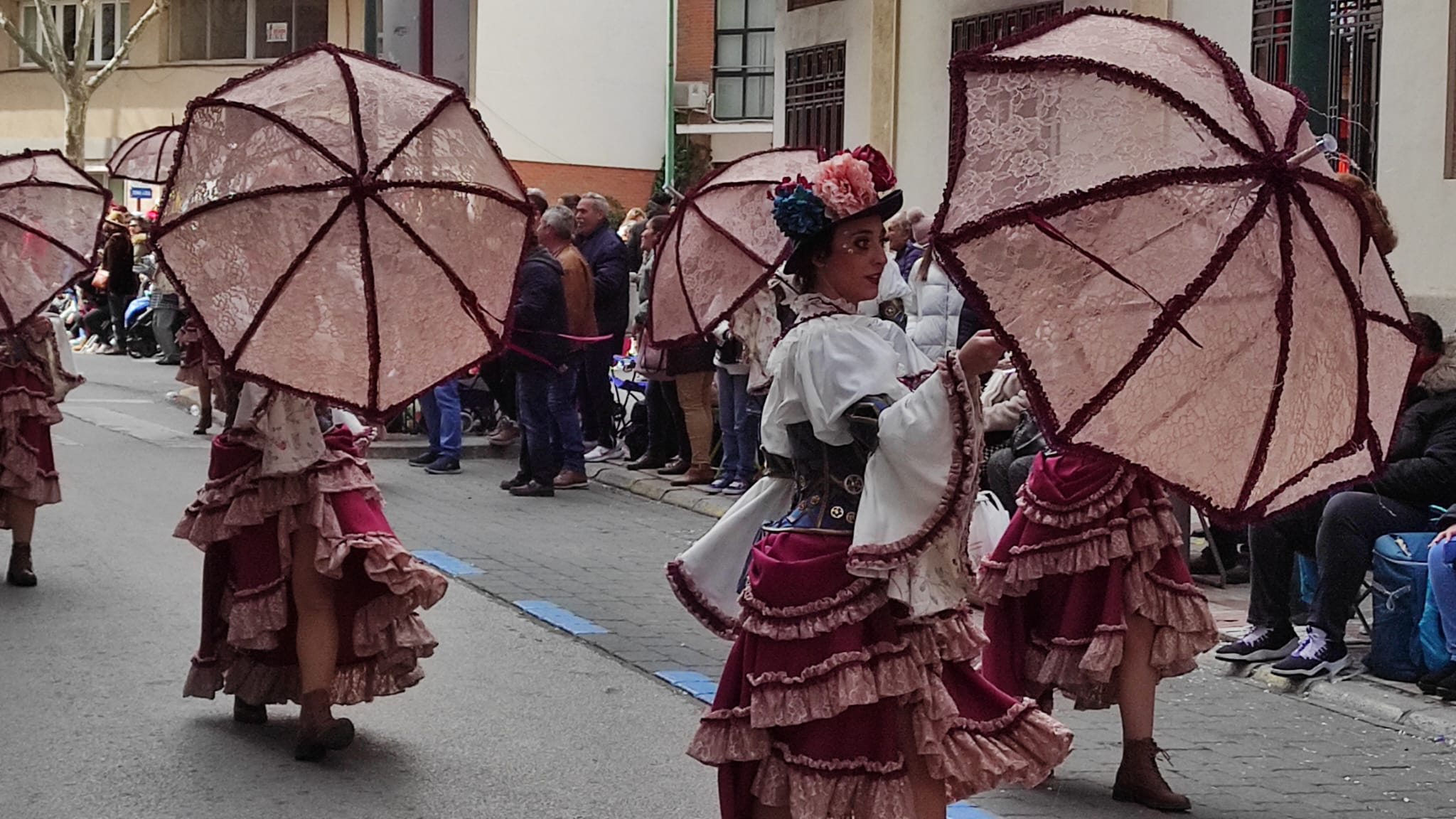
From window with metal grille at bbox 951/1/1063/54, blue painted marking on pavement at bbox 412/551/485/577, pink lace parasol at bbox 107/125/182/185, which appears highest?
window with metal grille at bbox 951/1/1063/54

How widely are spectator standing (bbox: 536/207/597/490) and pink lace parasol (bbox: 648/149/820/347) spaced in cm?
760

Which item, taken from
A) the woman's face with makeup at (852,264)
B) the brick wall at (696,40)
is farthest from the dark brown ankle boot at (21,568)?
the brick wall at (696,40)

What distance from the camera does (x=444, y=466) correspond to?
49.4 feet

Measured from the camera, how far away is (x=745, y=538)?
492cm

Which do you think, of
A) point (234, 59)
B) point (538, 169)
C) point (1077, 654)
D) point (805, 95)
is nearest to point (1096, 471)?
point (1077, 654)

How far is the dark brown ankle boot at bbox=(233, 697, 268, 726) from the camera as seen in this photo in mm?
6785

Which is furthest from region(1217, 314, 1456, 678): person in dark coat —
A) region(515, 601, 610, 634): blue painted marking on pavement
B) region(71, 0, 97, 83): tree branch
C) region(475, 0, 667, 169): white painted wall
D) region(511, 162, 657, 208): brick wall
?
region(71, 0, 97, 83): tree branch

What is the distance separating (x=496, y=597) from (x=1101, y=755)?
12.3ft

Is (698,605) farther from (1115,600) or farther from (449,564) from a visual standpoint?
(449,564)

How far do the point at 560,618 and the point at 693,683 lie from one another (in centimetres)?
150

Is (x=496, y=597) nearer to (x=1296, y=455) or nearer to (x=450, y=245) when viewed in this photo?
(x=450, y=245)

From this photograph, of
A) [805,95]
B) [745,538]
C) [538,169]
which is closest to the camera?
[745,538]

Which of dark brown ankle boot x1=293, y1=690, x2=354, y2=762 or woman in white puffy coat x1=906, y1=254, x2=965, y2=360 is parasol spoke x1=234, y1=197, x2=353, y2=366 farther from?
woman in white puffy coat x1=906, y1=254, x2=965, y2=360

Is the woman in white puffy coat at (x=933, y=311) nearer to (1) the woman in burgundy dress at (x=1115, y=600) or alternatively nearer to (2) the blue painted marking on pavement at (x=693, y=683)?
(2) the blue painted marking on pavement at (x=693, y=683)
